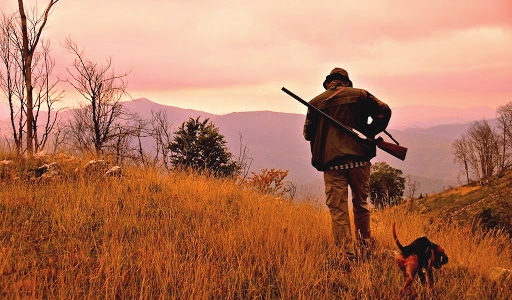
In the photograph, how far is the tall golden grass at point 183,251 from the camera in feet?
10.7

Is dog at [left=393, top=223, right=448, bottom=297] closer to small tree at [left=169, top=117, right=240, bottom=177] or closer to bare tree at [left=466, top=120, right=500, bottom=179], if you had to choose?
small tree at [left=169, top=117, right=240, bottom=177]

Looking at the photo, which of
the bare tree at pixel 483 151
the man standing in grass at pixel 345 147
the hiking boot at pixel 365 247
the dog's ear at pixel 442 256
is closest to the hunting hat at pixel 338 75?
the man standing in grass at pixel 345 147

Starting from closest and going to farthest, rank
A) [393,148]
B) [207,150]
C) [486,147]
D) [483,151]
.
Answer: [393,148], [207,150], [486,147], [483,151]

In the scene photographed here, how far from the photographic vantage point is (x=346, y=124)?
4.56 metres

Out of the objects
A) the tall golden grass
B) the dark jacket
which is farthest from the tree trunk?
the dark jacket

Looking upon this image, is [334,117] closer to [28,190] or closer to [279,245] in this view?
[279,245]

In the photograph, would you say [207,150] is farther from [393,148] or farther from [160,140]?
[393,148]

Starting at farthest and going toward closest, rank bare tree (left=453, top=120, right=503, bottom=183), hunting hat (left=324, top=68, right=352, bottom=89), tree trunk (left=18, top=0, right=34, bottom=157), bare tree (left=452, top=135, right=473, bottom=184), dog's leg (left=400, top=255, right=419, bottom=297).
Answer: bare tree (left=452, top=135, right=473, bottom=184)
bare tree (left=453, top=120, right=503, bottom=183)
tree trunk (left=18, top=0, right=34, bottom=157)
hunting hat (left=324, top=68, right=352, bottom=89)
dog's leg (left=400, top=255, right=419, bottom=297)

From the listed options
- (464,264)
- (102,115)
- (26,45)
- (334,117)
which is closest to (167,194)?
(334,117)

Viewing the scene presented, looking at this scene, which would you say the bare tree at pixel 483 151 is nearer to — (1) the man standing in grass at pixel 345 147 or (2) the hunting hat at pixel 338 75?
(1) the man standing in grass at pixel 345 147

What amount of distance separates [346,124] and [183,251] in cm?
250

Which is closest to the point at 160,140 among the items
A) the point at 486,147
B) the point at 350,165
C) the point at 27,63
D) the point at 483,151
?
the point at 27,63

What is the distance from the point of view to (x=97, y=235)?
4.50 meters

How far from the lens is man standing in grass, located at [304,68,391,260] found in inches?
176
